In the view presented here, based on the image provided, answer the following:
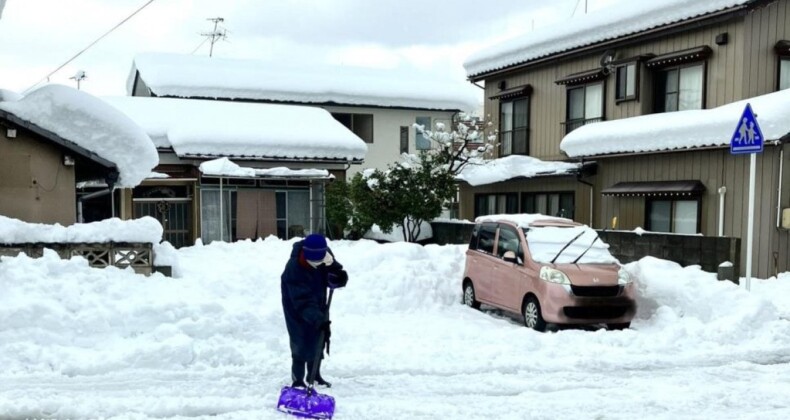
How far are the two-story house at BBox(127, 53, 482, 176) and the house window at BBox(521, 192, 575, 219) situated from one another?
8.75 meters

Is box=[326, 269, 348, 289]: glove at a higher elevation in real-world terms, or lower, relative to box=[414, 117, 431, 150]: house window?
lower

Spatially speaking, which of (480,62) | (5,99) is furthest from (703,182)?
(5,99)

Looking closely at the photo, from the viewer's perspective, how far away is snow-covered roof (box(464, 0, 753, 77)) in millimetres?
15055

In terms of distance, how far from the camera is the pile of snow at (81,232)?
388 inches

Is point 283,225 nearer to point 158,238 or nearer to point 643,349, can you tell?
point 158,238

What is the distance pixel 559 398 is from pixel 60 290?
604 centimetres

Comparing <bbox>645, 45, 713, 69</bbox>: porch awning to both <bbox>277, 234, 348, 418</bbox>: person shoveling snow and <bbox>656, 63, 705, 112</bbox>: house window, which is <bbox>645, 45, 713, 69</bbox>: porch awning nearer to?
<bbox>656, 63, 705, 112</bbox>: house window

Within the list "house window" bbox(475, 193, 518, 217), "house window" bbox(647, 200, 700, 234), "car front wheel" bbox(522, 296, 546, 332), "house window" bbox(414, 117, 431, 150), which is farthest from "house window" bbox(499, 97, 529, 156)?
"car front wheel" bbox(522, 296, 546, 332)

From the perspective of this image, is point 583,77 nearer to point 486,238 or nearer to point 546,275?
point 486,238

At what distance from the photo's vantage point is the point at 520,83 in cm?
2120

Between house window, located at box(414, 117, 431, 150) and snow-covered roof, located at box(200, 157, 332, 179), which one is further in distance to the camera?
house window, located at box(414, 117, 431, 150)

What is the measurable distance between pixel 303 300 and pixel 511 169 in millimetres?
14691

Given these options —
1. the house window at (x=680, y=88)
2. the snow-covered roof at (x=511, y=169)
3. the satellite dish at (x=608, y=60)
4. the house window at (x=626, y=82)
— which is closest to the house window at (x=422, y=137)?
the snow-covered roof at (x=511, y=169)

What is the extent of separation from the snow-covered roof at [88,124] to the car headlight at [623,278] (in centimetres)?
935
